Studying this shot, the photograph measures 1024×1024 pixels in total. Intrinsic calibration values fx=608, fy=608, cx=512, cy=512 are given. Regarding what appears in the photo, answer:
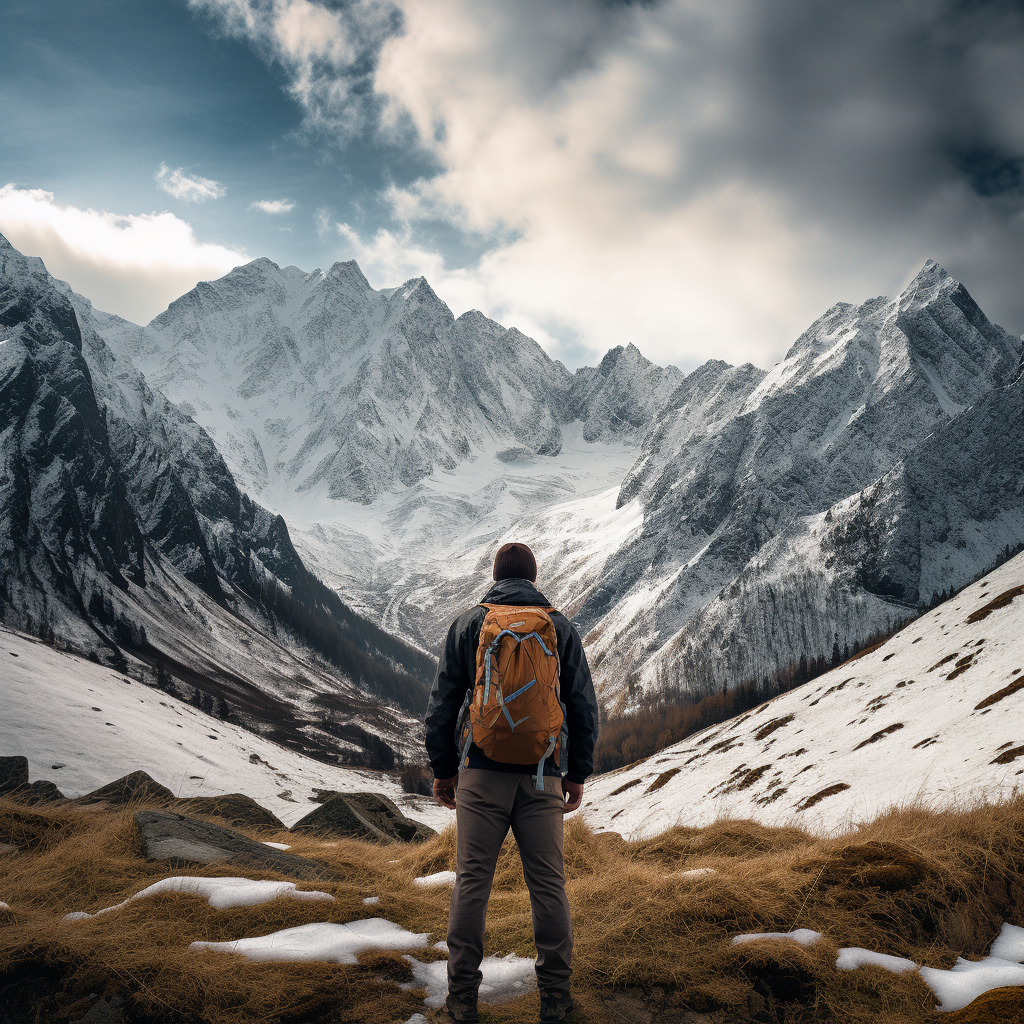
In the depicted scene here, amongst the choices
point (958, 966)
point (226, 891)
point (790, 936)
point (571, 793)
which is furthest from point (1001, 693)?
point (226, 891)

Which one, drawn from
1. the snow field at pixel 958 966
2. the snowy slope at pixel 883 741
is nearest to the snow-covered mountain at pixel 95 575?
the snowy slope at pixel 883 741

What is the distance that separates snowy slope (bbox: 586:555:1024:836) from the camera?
24641 mm

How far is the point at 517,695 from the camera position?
563 cm

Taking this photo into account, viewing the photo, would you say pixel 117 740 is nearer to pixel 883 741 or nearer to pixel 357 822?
pixel 357 822

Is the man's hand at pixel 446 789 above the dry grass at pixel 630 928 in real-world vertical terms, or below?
above

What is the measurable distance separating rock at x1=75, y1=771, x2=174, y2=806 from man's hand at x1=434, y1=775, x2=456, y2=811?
8805 millimetres

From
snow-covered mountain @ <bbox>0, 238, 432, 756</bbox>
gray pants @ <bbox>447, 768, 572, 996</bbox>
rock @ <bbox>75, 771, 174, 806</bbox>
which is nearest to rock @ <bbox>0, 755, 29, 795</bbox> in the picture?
rock @ <bbox>75, 771, 174, 806</bbox>

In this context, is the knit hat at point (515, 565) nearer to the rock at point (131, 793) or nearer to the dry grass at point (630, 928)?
the dry grass at point (630, 928)

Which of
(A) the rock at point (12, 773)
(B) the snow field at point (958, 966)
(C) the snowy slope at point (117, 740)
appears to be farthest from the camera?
(C) the snowy slope at point (117, 740)

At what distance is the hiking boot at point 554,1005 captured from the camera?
4.92 m

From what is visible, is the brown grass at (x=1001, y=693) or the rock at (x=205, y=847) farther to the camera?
the brown grass at (x=1001, y=693)

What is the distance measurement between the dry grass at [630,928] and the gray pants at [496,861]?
1.30 feet

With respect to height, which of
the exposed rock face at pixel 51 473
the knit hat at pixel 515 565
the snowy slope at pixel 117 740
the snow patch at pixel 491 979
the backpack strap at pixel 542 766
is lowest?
the snowy slope at pixel 117 740

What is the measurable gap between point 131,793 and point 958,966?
1491 cm
